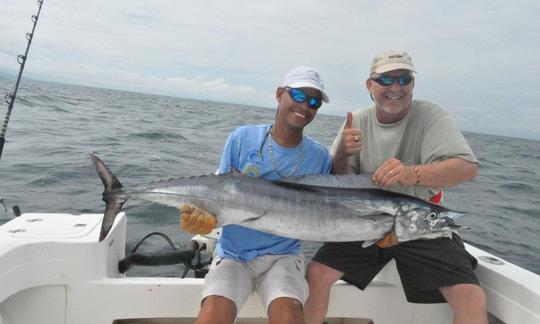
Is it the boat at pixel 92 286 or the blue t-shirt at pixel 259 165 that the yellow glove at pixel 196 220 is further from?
the boat at pixel 92 286

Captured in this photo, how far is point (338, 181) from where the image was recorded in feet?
8.97

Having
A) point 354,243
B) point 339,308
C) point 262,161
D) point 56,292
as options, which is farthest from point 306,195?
point 56,292

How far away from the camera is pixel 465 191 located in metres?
11.6

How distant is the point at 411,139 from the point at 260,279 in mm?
1402

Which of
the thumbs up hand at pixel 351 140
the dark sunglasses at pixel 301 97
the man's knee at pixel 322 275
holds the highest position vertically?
the dark sunglasses at pixel 301 97

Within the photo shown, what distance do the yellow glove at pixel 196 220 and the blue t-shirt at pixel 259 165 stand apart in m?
0.41

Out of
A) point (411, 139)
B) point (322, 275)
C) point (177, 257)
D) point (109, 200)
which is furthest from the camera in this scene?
point (177, 257)

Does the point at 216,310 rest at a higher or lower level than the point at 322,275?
lower

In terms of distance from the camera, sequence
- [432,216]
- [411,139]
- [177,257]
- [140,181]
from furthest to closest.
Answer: [140,181], [177,257], [411,139], [432,216]

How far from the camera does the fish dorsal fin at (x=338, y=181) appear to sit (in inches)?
106

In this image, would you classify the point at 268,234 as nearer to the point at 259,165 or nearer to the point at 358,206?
the point at 259,165

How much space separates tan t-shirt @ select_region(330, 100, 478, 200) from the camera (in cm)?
280

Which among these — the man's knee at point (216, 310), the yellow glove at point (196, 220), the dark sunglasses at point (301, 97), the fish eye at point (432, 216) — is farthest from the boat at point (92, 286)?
the dark sunglasses at point (301, 97)

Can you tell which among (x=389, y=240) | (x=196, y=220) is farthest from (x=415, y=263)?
(x=196, y=220)
